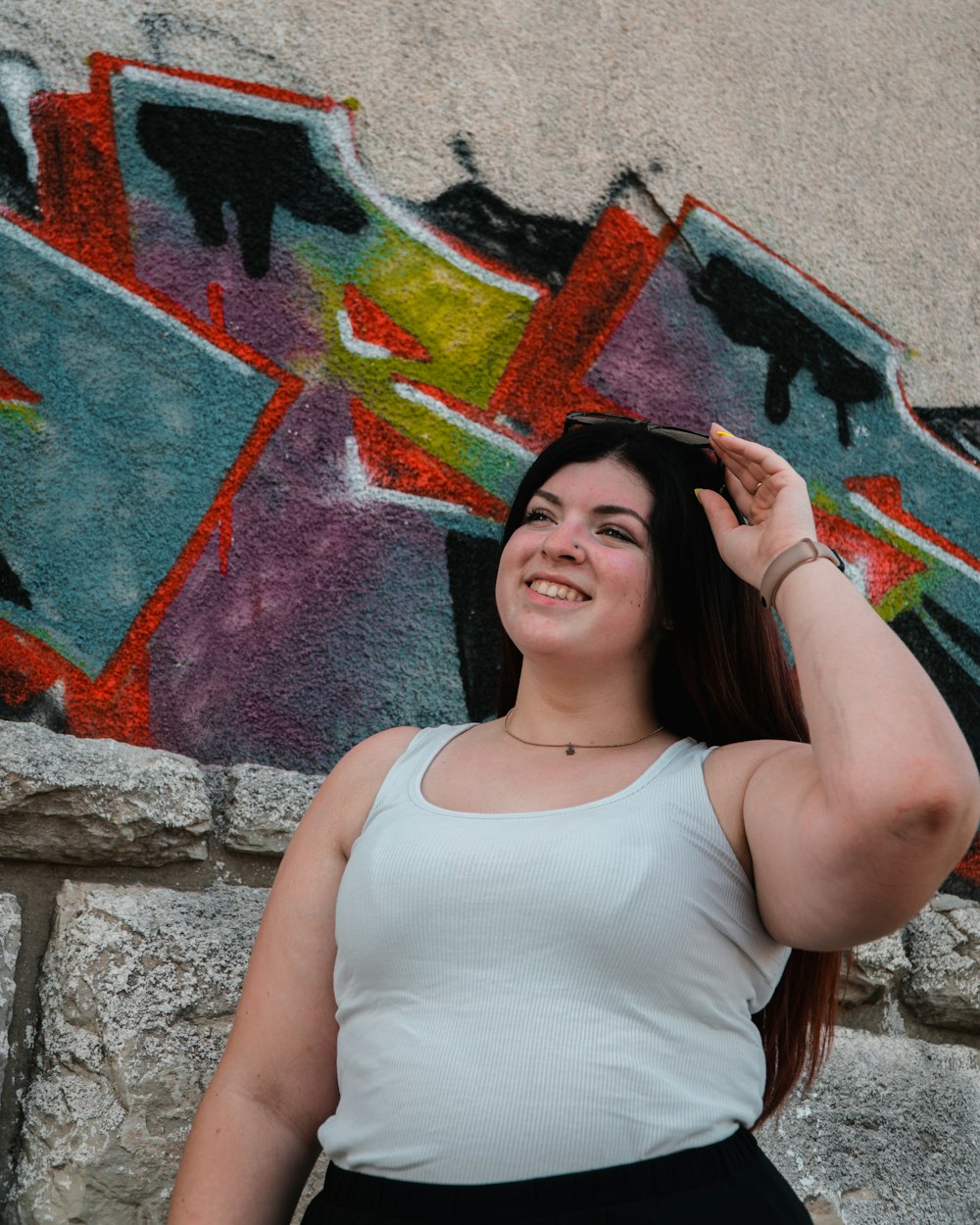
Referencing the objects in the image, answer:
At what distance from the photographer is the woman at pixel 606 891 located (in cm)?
149

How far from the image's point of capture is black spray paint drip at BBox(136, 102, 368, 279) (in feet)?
8.44

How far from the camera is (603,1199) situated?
148cm

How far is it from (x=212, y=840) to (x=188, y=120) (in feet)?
4.78

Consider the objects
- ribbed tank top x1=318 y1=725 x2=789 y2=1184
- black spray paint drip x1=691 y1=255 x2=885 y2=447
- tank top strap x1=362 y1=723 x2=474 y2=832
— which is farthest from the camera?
black spray paint drip x1=691 y1=255 x2=885 y2=447

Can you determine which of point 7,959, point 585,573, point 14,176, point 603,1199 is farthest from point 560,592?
point 14,176

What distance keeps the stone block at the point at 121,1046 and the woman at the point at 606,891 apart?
12.8 inches

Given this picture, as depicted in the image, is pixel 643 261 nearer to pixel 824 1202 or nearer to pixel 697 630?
pixel 697 630

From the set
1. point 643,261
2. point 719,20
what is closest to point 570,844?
point 643,261

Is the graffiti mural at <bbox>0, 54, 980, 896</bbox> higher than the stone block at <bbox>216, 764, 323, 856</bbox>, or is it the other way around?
the graffiti mural at <bbox>0, 54, 980, 896</bbox>

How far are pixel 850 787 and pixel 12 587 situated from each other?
1.63m

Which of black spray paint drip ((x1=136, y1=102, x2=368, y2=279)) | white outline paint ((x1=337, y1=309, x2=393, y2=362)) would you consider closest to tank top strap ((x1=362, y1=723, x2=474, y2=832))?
white outline paint ((x1=337, y1=309, x2=393, y2=362))

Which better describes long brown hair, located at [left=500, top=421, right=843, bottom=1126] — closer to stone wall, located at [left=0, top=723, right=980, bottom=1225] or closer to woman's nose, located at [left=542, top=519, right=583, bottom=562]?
woman's nose, located at [left=542, top=519, right=583, bottom=562]

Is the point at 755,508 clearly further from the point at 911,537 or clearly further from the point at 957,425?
the point at 957,425

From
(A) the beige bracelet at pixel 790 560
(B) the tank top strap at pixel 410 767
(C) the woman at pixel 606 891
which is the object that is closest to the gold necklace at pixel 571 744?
(C) the woman at pixel 606 891
